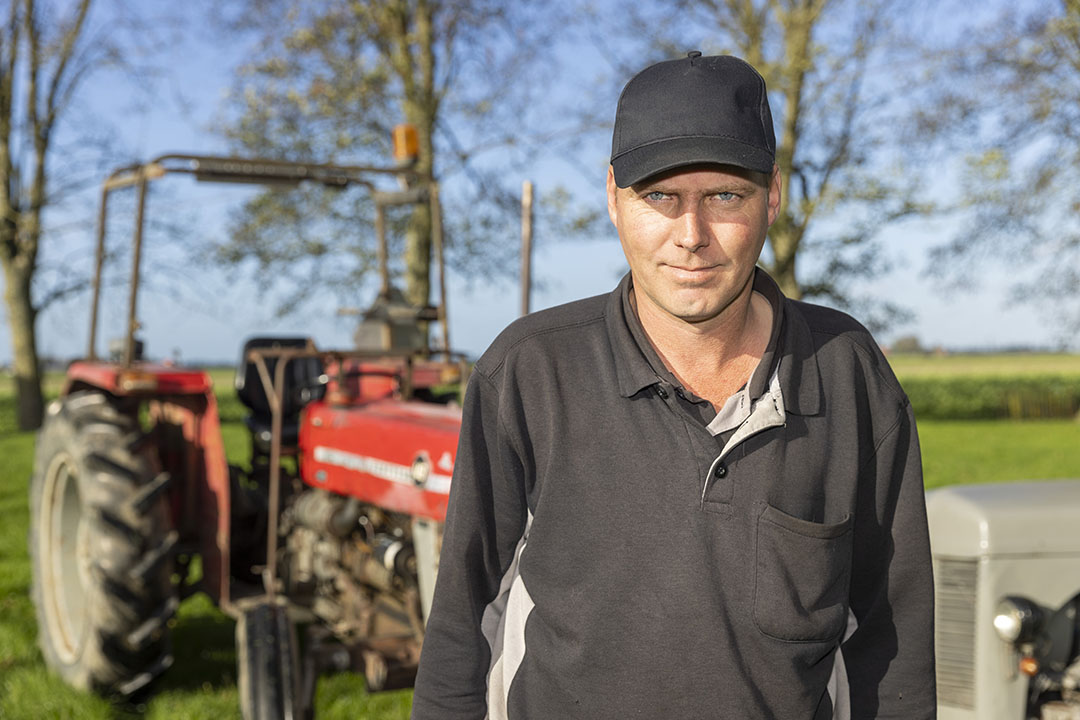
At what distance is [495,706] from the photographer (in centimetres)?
150

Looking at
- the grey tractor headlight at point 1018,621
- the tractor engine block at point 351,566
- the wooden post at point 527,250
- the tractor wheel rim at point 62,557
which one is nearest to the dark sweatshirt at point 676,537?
the grey tractor headlight at point 1018,621

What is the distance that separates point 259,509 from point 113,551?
0.72 meters

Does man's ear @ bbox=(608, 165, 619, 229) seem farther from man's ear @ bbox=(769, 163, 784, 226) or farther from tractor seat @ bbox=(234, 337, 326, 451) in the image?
tractor seat @ bbox=(234, 337, 326, 451)

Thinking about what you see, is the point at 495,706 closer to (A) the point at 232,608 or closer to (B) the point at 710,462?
(B) the point at 710,462

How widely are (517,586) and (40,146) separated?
1691 centimetres

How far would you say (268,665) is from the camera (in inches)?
130

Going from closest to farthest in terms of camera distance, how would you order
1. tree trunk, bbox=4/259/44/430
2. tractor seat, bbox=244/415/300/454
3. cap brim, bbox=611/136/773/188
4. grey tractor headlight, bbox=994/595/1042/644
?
cap brim, bbox=611/136/773/188, grey tractor headlight, bbox=994/595/1042/644, tractor seat, bbox=244/415/300/454, tree trunk, bbox=4/259/44/430

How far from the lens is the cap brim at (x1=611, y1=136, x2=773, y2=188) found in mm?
1305

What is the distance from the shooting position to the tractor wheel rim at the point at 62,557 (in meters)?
4.49

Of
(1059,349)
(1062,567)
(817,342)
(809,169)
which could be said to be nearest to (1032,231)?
(1059,349)

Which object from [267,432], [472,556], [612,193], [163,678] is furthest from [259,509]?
[612,193]

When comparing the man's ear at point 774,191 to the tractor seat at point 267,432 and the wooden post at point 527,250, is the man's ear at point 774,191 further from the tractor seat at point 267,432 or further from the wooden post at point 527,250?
the tractor seat at point 267,432

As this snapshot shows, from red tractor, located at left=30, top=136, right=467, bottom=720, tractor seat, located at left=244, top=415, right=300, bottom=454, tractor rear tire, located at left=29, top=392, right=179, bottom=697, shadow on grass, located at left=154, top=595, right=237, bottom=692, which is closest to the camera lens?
red tractor, located at left=30, top=136, right=467, bottom=720

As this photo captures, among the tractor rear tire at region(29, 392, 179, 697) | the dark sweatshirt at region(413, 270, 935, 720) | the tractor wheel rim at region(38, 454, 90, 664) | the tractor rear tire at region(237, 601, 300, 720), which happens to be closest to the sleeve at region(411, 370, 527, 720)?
the dark sweatshirt at region(413, 270, 935, 720)
